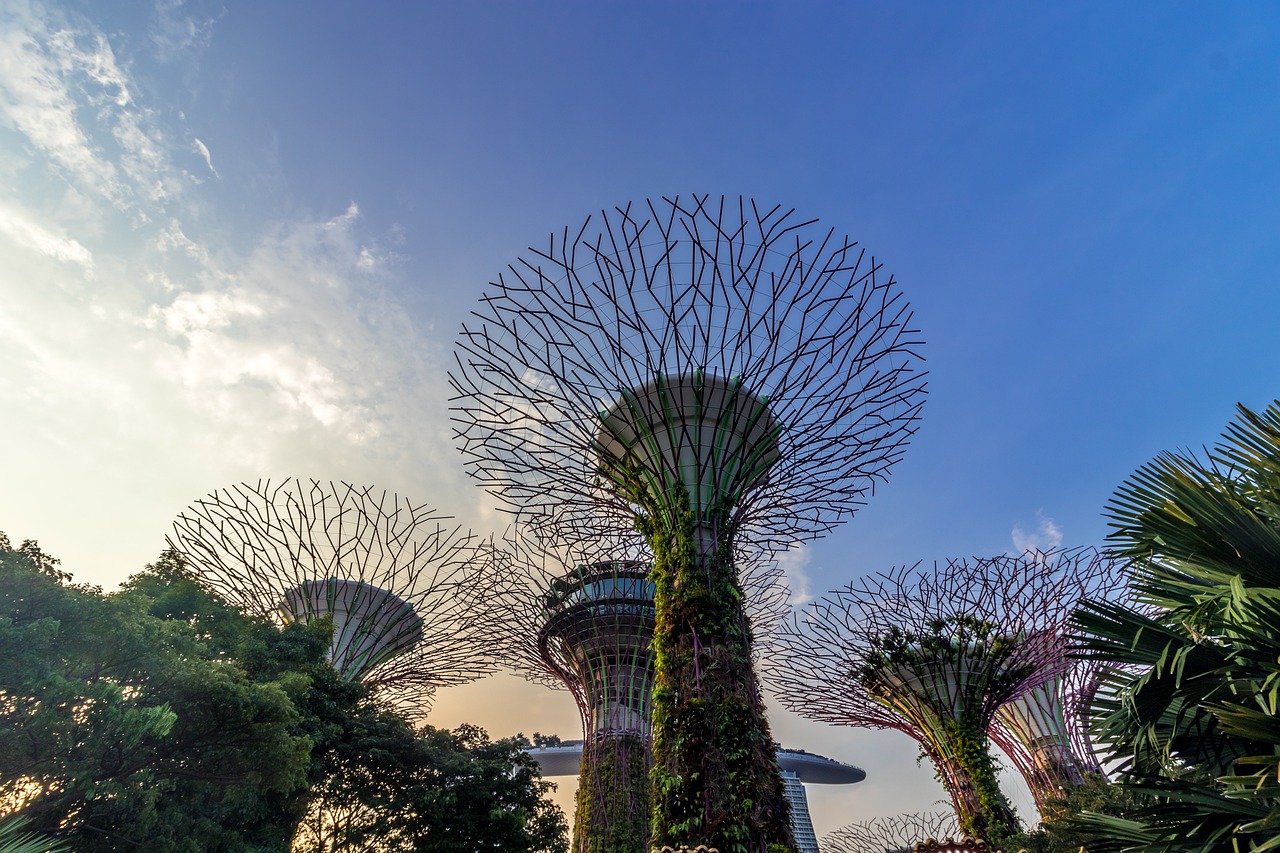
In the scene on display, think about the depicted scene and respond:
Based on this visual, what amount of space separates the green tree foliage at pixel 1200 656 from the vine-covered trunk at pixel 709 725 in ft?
12.7

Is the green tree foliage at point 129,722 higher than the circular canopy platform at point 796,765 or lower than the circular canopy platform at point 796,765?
lower

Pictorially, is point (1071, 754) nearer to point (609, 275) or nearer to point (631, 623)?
point (631, 623)

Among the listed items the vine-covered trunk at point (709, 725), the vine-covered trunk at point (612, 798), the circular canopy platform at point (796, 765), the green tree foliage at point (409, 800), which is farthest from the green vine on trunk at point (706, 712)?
the circular canopy platform at point (796, 765)

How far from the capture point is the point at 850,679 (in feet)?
66.5

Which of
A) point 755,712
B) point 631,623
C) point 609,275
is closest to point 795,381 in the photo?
point 609,275

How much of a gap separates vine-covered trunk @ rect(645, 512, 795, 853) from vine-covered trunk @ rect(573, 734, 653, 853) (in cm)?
1179

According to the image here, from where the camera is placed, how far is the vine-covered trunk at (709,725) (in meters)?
8.33

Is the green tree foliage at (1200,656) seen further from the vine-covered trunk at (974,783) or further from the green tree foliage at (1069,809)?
the vine-covered trunk at (974,783)

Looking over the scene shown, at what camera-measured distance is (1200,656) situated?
5434 mm

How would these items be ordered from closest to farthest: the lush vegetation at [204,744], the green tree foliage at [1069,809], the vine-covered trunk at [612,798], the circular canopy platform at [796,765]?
1. the lush vegetation at [204,744]
2. the green tree foliage at [1069,809]
3. the vine-covered trunk at [612,798]
4. the circular canopy platform at [796,765]

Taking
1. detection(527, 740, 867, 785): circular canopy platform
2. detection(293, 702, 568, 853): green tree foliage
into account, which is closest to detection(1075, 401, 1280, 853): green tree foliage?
detection(293, 702, 568, 853): green tree foliage

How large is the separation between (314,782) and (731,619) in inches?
403

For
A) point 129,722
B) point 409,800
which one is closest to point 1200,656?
point 129,722

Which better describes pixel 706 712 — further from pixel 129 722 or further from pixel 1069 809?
pixel 1069 809
